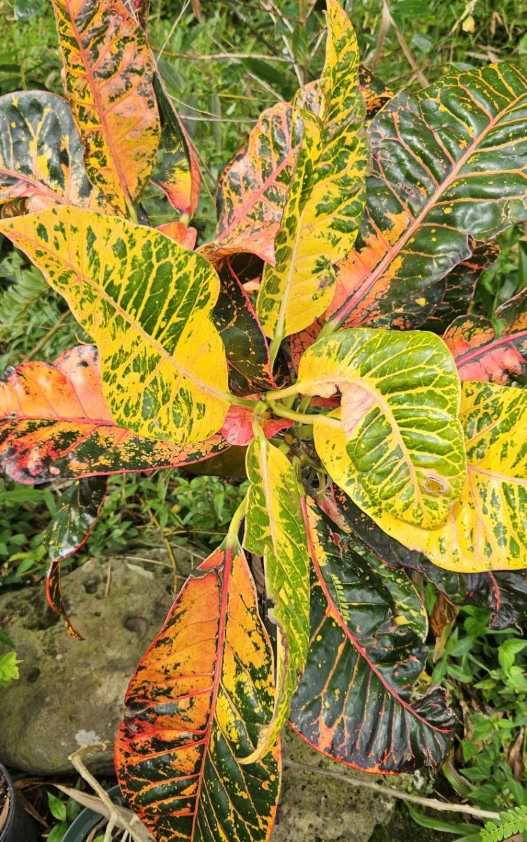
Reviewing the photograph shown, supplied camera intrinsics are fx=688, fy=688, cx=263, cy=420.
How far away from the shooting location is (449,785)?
126 centimetres

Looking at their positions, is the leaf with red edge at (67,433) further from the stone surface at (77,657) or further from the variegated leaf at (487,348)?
the stone surface at (77,657)

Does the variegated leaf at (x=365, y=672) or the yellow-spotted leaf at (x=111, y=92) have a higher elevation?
the yellow-spotted leaf at (x=111, y=92)

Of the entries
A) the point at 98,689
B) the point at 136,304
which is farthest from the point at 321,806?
the point at 136,304

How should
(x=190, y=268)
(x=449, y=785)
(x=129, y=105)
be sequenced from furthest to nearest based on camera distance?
(x=449, y=785)
(x=129, y=105)
(x=190, y=268)

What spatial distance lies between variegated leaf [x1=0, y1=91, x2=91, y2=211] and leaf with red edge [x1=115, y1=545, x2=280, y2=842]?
51 cm

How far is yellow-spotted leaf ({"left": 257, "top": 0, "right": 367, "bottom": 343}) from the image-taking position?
0.54 m

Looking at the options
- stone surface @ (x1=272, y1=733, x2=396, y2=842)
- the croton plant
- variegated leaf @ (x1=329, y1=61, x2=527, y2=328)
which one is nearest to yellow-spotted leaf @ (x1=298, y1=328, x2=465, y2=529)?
the croton plant

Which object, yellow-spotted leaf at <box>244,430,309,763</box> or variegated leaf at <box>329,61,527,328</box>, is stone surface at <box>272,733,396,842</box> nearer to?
yellow-spotted leaf at <box>244,430,309,763</box>

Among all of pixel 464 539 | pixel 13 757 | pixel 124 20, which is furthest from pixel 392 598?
pixel 13 757

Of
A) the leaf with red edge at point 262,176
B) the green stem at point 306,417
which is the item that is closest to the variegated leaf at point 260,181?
the leaf with red edge at point 262,176

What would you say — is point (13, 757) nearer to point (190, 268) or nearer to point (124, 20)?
point (190, 268)

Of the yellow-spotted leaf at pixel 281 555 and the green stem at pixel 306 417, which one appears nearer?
the yellow-spotted leaf at pixel 281 555

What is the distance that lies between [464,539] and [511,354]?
0.30m

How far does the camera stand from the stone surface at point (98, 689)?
1.20 meters
